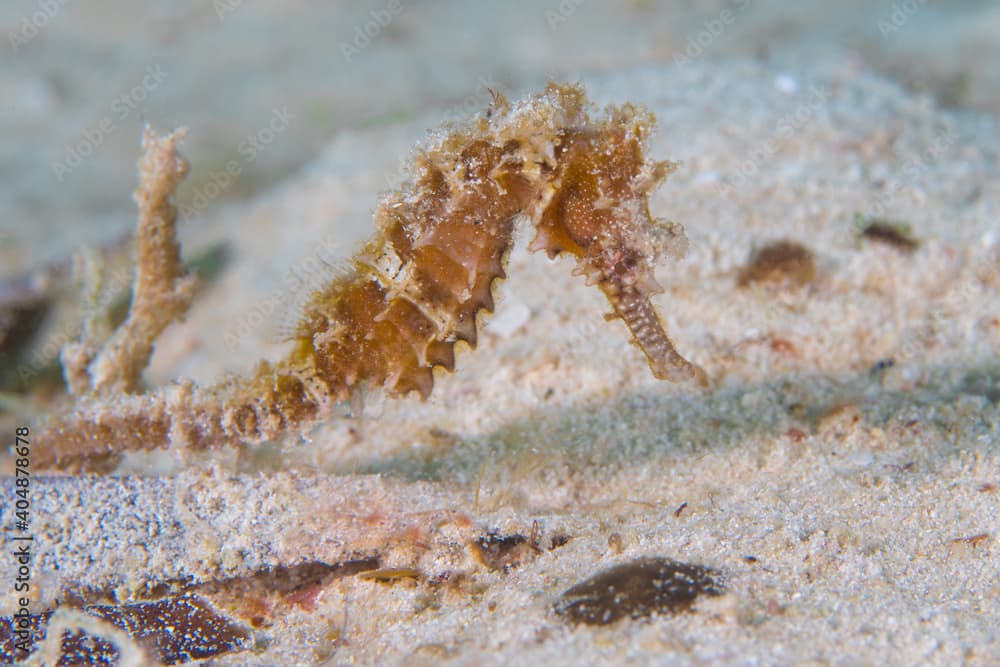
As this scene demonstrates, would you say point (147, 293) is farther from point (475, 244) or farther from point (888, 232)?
point (888, 232)

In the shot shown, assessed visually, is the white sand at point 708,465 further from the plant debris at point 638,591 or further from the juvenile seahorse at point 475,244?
the juvenile seahorse at point 475,244

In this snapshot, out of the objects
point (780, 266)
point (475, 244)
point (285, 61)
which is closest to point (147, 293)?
point (475, 244)

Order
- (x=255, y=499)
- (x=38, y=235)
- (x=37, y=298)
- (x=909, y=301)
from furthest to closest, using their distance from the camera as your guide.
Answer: (x=38, y=235)
(x=37, y=298)
(x=909, y=301)
(x=255, y=499)

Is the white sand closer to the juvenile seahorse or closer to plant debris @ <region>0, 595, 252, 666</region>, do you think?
plant debris @ <region>0, 595, 252, 666</region>

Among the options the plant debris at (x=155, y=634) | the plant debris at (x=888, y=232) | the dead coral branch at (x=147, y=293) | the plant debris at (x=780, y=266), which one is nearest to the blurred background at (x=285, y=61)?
the plant debris at (x=888, y=232)

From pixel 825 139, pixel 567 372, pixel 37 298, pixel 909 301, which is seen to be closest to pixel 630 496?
pixel 567 372

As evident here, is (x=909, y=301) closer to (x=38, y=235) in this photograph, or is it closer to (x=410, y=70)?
(x=410, y=70)
